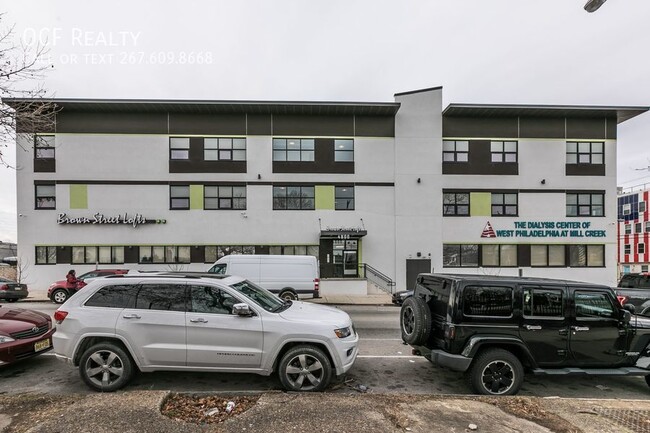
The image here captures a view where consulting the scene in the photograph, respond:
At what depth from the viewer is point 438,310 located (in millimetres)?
5367

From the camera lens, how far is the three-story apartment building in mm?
18422

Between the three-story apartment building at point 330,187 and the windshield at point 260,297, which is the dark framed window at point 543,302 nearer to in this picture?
the windshield at point 260,297

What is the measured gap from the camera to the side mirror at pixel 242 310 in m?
4.85

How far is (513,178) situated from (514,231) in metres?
3.32

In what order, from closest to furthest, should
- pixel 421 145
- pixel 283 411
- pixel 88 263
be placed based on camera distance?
pixel 283 411, pixel 88 263, pixel 421 145

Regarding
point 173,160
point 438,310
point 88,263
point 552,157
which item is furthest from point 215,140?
point 552,157

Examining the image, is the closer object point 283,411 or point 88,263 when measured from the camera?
point 283,411

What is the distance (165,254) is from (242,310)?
1595 cm

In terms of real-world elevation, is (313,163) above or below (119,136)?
below

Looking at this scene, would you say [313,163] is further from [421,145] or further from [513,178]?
[513,178]

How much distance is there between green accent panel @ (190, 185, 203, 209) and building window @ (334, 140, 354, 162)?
8.39 metres

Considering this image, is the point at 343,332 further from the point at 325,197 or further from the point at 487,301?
the point at 325,197

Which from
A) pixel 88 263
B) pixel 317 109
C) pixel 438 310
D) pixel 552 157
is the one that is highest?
pixel 317 109

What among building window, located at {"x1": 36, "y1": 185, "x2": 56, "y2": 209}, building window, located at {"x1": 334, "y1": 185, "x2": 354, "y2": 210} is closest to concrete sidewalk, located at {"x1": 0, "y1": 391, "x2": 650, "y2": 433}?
building window, located at {"x1": 334, "y1": 185, "x2": 354, "y2": 210}
